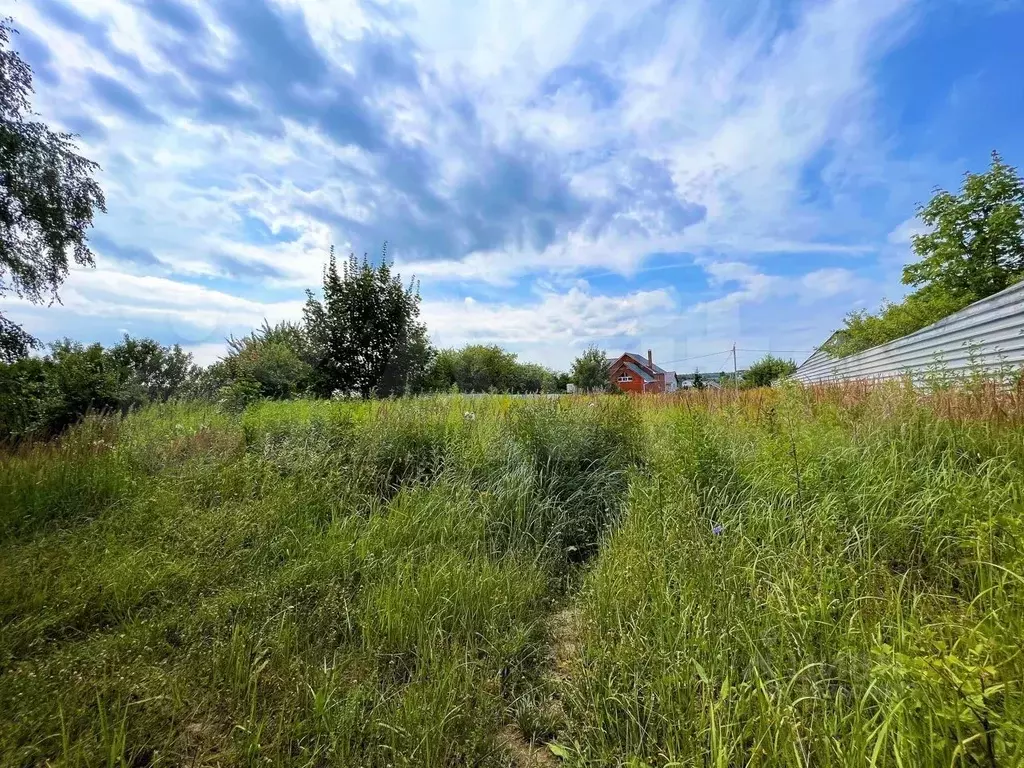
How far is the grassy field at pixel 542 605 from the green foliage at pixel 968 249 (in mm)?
12172

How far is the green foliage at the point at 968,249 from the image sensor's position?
11023 millimetres

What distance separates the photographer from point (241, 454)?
4.55 m

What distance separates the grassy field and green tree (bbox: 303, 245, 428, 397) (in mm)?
7584

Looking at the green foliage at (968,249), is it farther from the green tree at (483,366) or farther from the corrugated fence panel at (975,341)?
the green tree at (483,366)

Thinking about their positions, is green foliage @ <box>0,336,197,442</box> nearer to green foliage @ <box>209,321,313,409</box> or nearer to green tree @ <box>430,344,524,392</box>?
green foliage @ <box>209,321,313,409</box>

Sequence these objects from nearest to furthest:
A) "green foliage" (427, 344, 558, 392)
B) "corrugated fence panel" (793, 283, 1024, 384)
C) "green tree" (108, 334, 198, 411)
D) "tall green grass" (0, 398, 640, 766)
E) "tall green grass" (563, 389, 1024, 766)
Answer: "tall green grass" (563, 389, 1024, 766), "tall green grass" (0, 398, 640, 766), "corrugated fence panel" (793, 283, 1024, 384), "green tree" (108, 334, 198, 411), "green foliage" (427, 344, 558, 392)

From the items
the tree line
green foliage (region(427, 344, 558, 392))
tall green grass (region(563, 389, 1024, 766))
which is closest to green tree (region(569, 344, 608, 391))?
green foliage (region(427, 344, 558, 392))

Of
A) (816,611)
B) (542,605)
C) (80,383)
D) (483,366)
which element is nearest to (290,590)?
(542,605)

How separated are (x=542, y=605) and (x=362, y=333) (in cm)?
1023

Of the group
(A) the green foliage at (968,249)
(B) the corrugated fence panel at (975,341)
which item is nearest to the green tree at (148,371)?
(B) the corrugated fence panel at (975,341)

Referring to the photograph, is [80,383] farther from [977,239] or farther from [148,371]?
[977,239]

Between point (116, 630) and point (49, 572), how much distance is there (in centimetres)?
79

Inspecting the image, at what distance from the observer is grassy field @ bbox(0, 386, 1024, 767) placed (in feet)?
4.12

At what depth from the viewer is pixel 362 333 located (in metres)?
11.3
